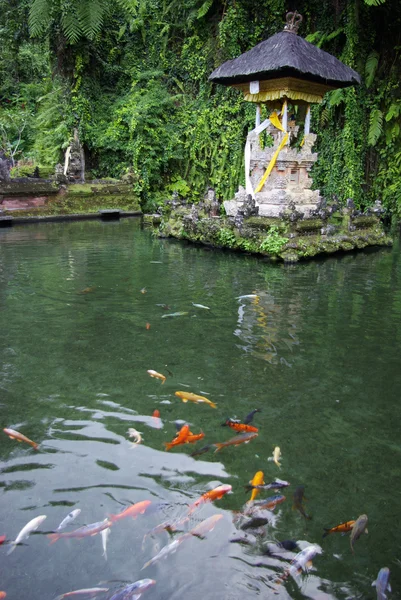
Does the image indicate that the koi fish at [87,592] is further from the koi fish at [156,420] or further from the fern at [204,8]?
the fern at [204,8]

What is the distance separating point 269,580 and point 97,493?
4.03 feet

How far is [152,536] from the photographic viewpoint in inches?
116

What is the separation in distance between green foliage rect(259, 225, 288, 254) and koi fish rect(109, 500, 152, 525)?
306 inches

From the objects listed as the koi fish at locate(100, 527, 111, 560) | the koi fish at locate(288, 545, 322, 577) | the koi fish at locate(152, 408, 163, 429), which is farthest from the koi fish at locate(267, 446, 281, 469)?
the koi fish at locate(100, 527, 111, 560)

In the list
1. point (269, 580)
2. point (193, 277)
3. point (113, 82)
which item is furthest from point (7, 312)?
point (113, 82)

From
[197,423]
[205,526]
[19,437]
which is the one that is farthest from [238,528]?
[19,437]

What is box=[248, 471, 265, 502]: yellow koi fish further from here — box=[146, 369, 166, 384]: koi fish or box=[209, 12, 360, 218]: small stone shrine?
box=[209, 12, 360, 218]: small stone shrine

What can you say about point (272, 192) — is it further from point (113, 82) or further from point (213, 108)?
point (113, 82)

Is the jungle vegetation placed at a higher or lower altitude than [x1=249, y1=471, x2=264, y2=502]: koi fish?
higher

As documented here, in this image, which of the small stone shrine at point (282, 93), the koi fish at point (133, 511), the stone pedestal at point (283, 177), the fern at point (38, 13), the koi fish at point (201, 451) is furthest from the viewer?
the fern at point (38, 13)

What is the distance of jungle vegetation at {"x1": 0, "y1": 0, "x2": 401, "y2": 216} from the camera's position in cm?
1562

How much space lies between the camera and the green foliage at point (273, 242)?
1038 centimetres

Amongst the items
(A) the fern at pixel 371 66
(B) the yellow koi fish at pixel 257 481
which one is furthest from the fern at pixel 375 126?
(B) the yellow koi fish at pixel 257 481

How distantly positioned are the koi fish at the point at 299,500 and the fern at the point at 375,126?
46.5 ft
